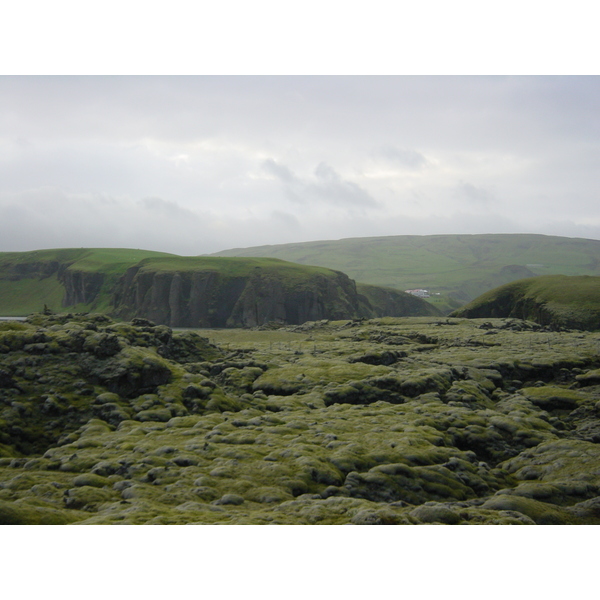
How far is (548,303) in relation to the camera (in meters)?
140

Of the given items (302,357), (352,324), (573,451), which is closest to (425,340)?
(302,357)

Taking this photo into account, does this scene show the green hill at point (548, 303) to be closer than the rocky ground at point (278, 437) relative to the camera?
No

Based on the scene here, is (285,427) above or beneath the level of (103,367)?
beneath

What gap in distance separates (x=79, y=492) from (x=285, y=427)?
13.5 metres

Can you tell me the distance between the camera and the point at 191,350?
167ft

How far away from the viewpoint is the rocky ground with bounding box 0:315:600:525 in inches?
785

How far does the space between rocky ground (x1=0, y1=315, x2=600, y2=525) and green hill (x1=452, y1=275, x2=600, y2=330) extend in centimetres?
8424

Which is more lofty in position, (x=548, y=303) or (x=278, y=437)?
(x=548, y=303)

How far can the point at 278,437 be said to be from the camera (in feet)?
94.6

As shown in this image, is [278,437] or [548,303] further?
[548,303]

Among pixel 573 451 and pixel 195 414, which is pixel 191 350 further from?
pixel 573 451

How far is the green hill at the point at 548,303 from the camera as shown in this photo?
126 m

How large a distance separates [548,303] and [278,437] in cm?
13247

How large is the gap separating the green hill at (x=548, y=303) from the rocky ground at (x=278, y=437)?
84.2 meters
